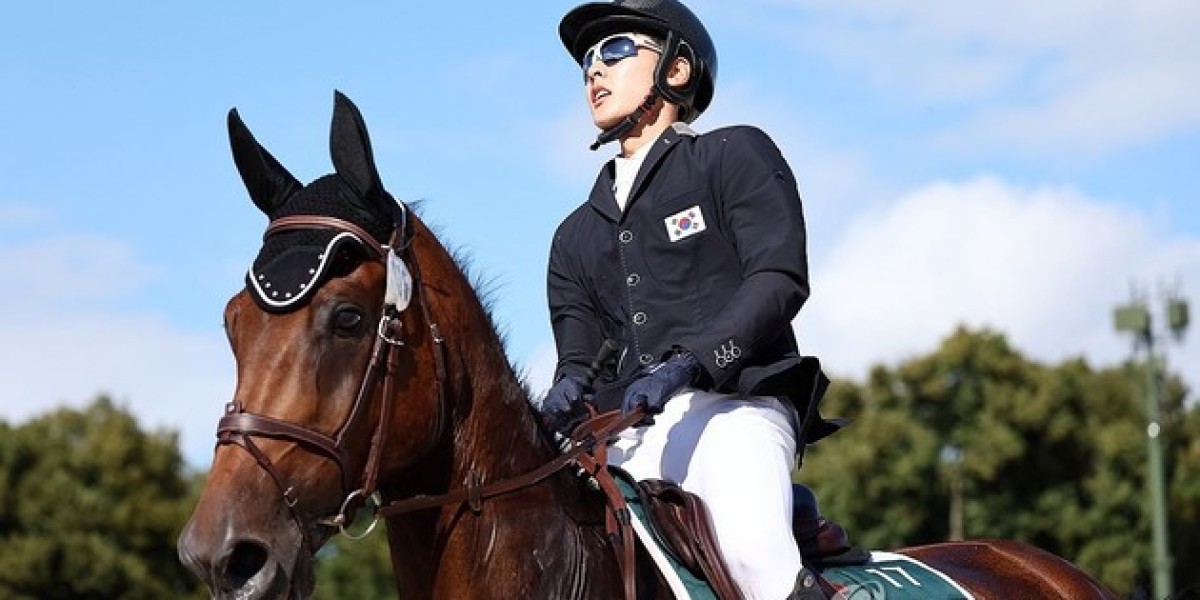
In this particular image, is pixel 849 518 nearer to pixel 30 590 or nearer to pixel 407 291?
pixel 30 590

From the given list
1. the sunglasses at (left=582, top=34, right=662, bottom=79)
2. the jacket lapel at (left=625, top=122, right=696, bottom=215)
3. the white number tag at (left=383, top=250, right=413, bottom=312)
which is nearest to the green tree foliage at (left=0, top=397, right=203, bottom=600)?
the sunglasses at (left=582, top=34, right=662, bottom=79)

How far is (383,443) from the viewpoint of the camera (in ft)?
19.4

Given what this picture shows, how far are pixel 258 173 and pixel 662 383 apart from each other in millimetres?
1569

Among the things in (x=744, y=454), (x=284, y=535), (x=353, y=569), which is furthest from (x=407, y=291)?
(x=353, y=569)

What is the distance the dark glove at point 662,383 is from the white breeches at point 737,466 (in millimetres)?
273

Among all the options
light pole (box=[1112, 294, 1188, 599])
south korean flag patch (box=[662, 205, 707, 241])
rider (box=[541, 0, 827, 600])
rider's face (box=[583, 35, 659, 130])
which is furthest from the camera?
light pole (box=[1112, 294, 1188, 599])

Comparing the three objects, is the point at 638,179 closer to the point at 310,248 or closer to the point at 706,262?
the point at 706,262

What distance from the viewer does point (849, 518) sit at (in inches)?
1922

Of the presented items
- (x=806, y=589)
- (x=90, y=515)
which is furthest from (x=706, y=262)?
(x=90, y=515)

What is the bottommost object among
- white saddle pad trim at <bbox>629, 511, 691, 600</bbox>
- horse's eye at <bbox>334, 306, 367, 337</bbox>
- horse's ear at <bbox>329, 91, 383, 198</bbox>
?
white saddle pad trim at <bbox>629, 511, 691, 600</bbox>

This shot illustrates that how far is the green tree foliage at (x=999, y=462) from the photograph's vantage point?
160ft

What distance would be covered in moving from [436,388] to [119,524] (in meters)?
46.3

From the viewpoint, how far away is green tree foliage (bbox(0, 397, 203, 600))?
162ft

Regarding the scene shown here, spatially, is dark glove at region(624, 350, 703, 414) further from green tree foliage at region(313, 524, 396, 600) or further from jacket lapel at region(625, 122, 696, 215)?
green tree foliage at region(313, 524, 396, 600)
